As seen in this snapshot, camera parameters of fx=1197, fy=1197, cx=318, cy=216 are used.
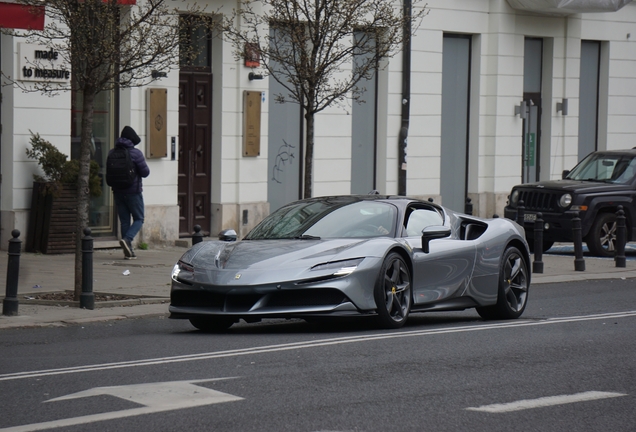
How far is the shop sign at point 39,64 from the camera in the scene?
58.9ft

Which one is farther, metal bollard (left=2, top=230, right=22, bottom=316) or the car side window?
metal bollard (left=2, top=230, right=22, bottom=316)

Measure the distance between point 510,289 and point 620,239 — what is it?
7827 mm

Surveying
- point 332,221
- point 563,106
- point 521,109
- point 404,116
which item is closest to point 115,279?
point 332,221

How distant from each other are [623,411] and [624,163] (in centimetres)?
1534

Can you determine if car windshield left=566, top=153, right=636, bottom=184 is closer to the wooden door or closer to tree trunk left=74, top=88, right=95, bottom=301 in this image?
the wooden door

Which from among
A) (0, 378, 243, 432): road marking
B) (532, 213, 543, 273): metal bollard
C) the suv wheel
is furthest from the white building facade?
(0, 378, 243, 432): road marking

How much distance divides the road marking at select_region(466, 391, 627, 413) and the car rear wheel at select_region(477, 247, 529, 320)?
14.5 ft

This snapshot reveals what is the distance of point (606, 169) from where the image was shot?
21859mm

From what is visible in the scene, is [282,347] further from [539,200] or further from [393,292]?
[539,200]

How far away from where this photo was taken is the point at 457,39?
27016 millimetres

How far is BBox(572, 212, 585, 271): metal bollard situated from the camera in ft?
60.7

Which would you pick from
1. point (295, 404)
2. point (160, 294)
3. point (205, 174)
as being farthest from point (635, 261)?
A: point (295, 404)

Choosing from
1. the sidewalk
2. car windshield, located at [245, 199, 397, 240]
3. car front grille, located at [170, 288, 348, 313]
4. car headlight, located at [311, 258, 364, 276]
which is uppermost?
car windshield, located at [245, 199, 397, 240]

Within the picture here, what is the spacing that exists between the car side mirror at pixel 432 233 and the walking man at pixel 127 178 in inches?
322
